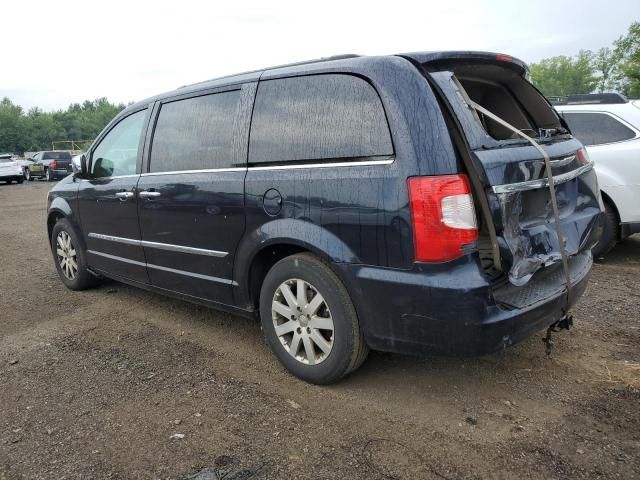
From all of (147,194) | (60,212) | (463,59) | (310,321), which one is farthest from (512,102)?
(60,212)

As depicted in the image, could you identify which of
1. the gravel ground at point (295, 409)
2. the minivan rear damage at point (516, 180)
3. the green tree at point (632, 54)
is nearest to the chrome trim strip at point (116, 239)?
the gravel ground at point (295, 409)

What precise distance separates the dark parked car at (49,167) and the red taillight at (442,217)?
30.3 meters

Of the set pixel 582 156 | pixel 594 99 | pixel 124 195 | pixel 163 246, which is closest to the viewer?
pixel 582 156

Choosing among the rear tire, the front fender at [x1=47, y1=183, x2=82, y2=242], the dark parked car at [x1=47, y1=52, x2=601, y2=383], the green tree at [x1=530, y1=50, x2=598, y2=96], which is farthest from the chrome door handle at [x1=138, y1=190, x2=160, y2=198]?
the green tree at [x1=530, y1=50, x2=598, y2=96]

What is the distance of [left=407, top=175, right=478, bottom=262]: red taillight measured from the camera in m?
2.50

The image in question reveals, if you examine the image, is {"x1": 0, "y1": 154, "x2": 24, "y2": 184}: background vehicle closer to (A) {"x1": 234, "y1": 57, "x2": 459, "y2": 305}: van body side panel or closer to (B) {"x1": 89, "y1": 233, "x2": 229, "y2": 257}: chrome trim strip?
(B) {"x1": 89, "y1": 233, "x2": 229, "y2": 257}: chrome trim strip

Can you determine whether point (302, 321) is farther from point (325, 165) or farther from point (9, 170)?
point (9, 170)

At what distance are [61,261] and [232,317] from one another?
91.9 inches

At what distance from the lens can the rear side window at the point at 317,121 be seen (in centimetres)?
276

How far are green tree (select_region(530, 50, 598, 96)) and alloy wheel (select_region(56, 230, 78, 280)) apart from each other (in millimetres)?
84495

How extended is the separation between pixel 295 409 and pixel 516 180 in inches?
66.8

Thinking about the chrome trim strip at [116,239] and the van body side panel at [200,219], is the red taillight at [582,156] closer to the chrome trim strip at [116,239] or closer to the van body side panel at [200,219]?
the van body side panel at [200,219]

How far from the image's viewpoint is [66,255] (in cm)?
547

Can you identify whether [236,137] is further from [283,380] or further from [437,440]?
[437,440]
